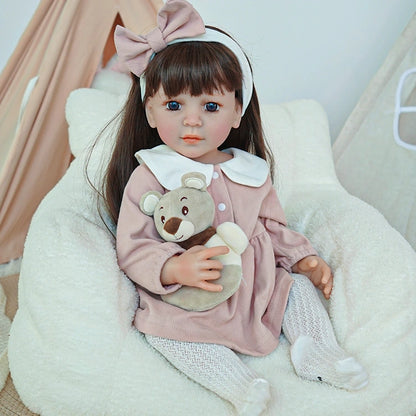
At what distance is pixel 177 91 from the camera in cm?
107

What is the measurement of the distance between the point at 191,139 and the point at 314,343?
0.47 meters

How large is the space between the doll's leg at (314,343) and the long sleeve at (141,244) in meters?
0.26

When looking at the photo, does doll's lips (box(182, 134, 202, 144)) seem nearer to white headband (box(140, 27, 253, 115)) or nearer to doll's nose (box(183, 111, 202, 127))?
doll's nose (box(183, 111, 202, 127))

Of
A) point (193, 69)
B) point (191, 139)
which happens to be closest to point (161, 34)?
point (193, 69)

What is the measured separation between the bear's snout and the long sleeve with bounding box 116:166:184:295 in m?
0.03

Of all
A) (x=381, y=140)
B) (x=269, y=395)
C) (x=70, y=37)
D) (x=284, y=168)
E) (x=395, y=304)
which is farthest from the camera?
(x=381, y=140)

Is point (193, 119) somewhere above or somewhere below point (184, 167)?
above

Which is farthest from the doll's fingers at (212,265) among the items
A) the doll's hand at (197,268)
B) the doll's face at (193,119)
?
the doll's face at (193,119)

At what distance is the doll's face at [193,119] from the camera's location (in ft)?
3.57

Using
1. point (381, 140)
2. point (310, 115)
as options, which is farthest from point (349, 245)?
point (381, 140)

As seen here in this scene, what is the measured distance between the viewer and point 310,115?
1684mm

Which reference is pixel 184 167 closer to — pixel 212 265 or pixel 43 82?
pixel 212 265

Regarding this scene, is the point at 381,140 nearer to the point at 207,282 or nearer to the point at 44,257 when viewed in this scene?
the point at 207,282

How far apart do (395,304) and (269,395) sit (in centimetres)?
32
